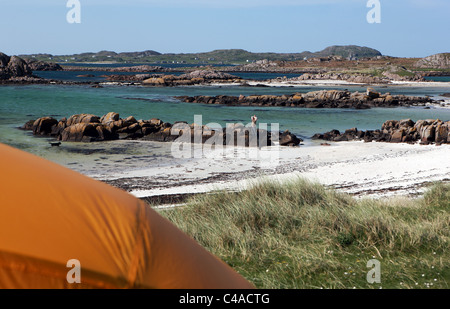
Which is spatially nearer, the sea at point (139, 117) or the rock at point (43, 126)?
the sea at point (139, 117)

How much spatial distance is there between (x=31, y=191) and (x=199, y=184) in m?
12.4

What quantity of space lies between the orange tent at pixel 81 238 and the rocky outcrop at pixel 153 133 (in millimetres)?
21501

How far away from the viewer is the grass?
607 cm

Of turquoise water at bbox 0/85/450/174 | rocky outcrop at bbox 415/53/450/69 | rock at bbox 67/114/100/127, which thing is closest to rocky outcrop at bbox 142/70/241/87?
turquoise water at bbox 0/85/450/174

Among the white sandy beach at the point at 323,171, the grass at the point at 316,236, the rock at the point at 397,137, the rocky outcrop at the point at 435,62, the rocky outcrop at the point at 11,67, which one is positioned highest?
the rocky outcrop at the point at 435,62

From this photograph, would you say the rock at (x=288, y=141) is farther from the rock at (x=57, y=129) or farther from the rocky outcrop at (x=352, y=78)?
the rocky outcrop at (x=352, y=78)

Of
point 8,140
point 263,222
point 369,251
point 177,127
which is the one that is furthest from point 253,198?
point 8,140

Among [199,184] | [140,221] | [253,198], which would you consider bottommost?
[199,184]

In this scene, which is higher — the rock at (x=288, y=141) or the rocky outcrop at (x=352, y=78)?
the rocky outcrop at (x=352, y=78)

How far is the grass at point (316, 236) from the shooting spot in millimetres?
6066

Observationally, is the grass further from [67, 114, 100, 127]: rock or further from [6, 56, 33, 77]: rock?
[6, 56, 33, 77]: rock

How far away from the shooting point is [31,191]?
10.4ft

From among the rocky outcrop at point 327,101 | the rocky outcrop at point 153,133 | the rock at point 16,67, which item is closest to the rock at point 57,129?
the rocky outcrop at point 153,133
